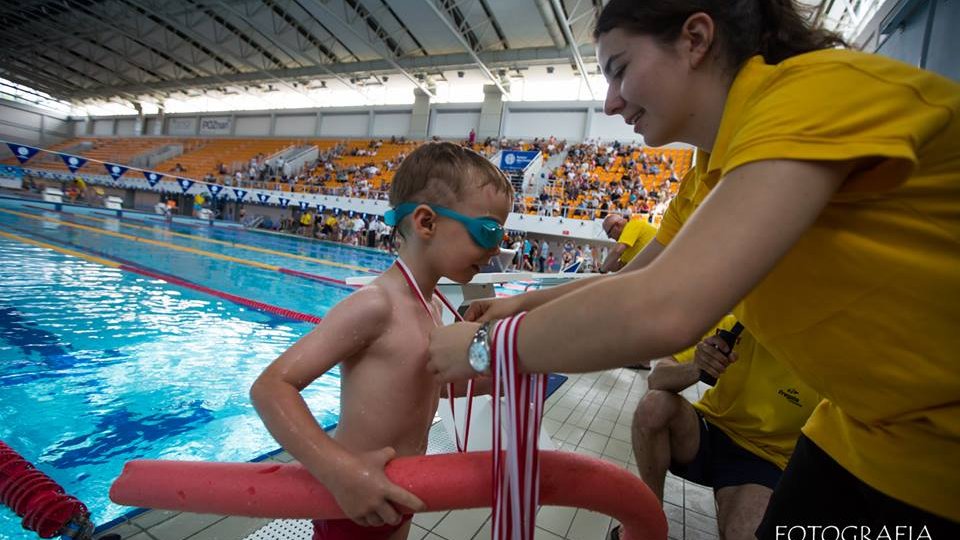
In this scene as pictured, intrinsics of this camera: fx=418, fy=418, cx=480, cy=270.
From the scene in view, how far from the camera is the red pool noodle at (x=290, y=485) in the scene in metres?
0.85

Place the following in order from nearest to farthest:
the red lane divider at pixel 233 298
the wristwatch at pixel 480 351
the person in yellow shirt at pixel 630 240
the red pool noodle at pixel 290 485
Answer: the wristwatch at pixel 480 351
the red pool noodle at pixel 290 485
the person in yellow shirt at pixel 630 240
the red lane divider at pixel 233 298

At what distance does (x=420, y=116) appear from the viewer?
2831 cm

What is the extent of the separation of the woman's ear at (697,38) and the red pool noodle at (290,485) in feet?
2.98

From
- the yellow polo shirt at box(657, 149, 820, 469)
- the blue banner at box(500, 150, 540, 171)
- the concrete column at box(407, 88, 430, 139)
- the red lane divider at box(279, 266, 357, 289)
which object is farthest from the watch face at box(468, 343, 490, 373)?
the concrete column at box(407, 88, 430, 139)

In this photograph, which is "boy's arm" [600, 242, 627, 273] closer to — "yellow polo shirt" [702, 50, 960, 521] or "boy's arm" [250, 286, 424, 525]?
"yellow polo shirt" [702, 50, 960, 521]

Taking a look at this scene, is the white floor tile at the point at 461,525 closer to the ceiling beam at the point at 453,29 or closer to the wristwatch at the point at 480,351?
the wristwatch at the point at 480,351

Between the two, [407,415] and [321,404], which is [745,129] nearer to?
[407,415]

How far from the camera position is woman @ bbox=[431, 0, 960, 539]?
552 millimetres

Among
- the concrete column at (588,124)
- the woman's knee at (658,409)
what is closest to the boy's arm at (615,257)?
the woman's knee at (658,409)

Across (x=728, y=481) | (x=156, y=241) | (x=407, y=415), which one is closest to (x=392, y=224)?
(x=407, y=415)

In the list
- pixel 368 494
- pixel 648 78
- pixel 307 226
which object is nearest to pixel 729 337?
pixel 648 78

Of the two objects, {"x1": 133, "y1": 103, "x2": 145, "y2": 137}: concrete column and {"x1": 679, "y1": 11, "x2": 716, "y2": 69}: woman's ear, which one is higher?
{"x1": 133, "y1": 103, "x2": 145, "y2": 137}: concrete column

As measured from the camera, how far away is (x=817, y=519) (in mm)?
990

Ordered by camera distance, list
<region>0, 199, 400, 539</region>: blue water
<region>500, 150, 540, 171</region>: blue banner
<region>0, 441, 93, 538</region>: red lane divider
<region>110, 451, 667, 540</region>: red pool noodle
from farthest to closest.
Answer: <region>500, 150, 540, 171</region>: blue banner, <region>0, 199, 400, 539</region>: blue water, <region>0, 441, 93, 538</region>: red lane divider, <region>110, 451, 667, 540</region>: red pool noodle
